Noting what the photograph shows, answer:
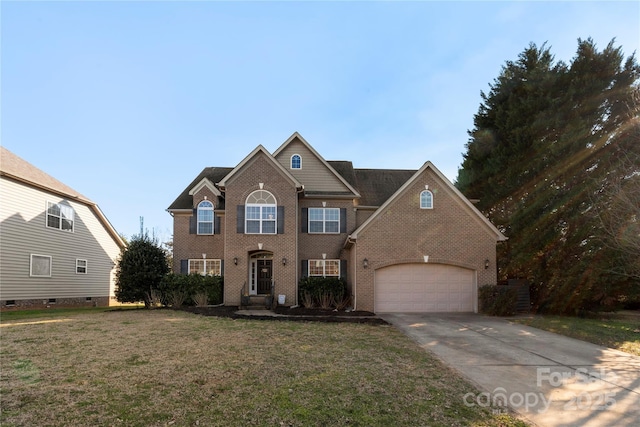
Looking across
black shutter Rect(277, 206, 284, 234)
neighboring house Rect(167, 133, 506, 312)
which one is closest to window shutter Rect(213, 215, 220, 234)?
neighboring house Rect(167, 133, 506, 312)

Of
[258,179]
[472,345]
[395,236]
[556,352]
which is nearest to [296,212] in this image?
[258,179]

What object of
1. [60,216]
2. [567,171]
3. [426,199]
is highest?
[567,171]

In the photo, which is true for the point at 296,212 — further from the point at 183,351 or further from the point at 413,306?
the point at 183,351

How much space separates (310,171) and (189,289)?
8.58 m

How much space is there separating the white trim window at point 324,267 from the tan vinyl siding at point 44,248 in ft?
46.3

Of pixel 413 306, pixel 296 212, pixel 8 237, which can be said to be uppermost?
pixel 296 212

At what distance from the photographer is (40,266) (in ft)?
70.2

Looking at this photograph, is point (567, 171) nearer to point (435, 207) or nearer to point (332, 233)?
point (435, 207)

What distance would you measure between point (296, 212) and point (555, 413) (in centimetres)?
1535

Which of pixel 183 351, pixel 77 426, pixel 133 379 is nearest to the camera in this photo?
pixel 77 426

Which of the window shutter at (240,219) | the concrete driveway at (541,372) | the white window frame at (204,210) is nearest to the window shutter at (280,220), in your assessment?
the window shutter at (240,219)

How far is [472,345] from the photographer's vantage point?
10227 mm

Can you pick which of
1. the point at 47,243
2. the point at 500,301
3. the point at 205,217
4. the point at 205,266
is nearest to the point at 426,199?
the point at 500,301

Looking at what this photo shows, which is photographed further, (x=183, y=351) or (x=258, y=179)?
(x=258, y=179)
